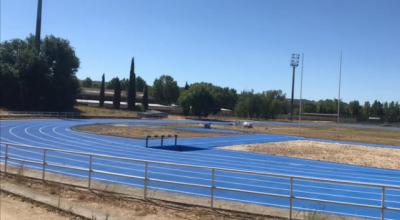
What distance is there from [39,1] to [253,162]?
66.5 metres

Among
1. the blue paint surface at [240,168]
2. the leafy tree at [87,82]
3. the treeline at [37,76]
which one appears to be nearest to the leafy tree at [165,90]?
the leafy tree at [87,82]

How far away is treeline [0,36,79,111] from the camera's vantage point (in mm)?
73562

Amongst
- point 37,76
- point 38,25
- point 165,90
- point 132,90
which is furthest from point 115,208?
point 165,90

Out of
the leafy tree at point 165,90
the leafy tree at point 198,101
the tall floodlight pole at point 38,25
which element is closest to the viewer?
the tall floodlight pole at point 38,25

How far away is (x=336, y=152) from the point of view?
3081cm

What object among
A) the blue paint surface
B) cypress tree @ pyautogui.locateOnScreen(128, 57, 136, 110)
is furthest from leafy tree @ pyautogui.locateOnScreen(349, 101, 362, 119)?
the blue paint surface

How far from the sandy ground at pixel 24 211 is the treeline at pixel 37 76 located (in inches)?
2641

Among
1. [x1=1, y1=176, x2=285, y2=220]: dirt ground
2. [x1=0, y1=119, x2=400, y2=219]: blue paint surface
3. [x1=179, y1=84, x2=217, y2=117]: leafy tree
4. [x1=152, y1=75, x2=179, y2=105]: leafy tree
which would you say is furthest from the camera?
[x1=152, y1=75, x2=179, y2=105]: leafy tree

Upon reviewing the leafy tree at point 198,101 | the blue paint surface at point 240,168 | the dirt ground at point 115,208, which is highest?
the leafy tree at point 198,101

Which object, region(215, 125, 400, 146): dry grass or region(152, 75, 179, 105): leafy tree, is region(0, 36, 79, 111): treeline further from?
region(152, 75, 179, 105): leafy tree

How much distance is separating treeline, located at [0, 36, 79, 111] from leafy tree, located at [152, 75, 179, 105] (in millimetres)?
67118

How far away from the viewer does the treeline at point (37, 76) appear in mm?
73562

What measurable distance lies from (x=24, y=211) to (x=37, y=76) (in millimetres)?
70932

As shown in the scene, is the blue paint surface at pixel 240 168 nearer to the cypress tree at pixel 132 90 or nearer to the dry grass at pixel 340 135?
the dry grass at pixel 340 135
